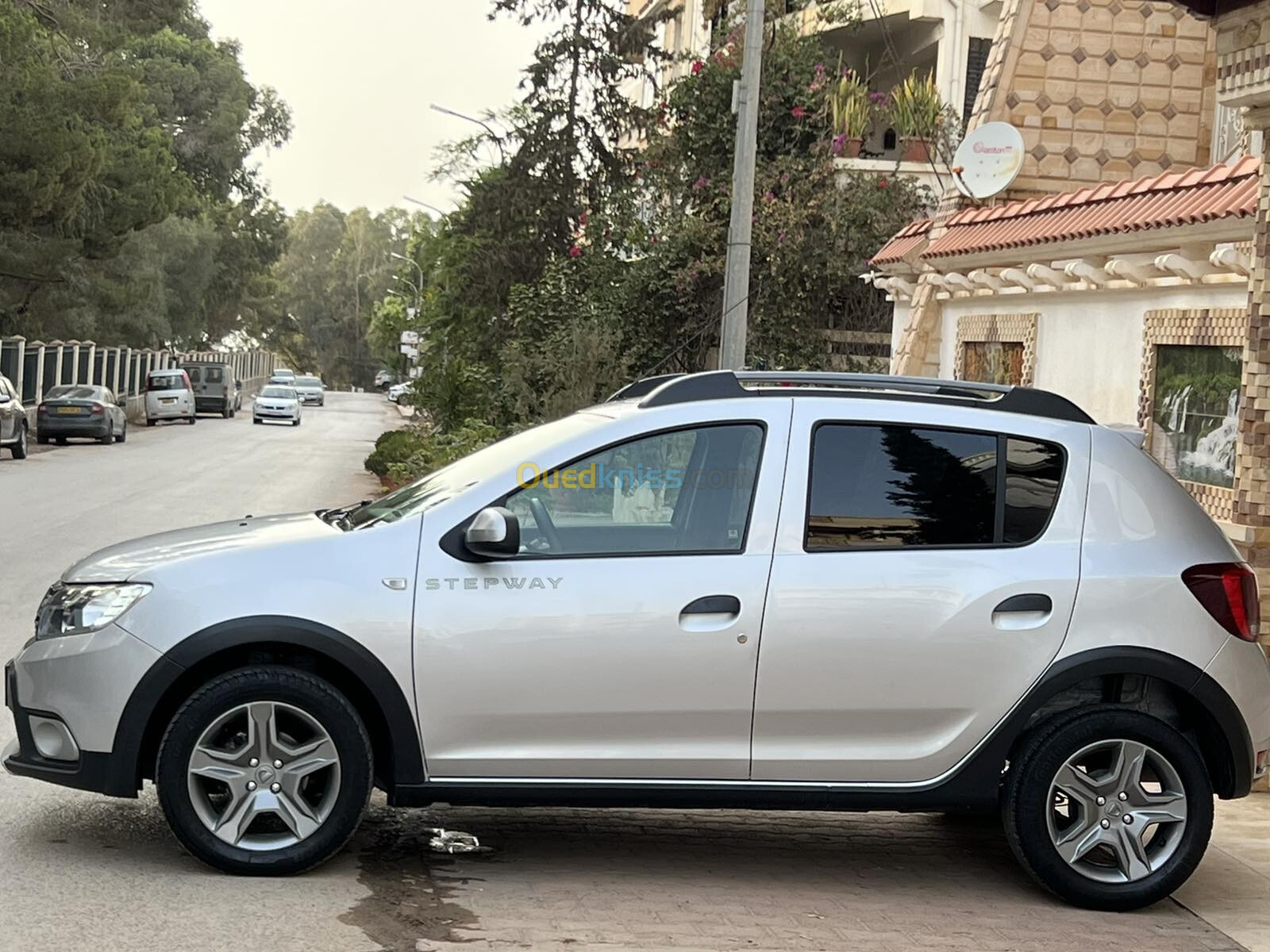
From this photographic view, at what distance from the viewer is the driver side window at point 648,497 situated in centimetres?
584

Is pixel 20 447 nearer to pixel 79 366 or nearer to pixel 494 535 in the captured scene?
pixel 79 366

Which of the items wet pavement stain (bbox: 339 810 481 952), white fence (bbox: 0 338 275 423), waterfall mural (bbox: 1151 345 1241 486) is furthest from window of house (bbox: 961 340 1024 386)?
white fence (bbox: 0 338 275 423)

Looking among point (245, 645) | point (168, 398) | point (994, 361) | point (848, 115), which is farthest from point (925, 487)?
point (168, 398)

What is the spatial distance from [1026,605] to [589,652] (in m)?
1.52

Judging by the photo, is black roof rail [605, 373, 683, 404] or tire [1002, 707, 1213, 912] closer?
tire [1002, 707, 1213, 912]

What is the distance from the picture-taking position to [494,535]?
5.62 metres

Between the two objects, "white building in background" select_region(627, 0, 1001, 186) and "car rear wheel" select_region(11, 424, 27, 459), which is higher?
"white building in background" select_region(627, 0, 1001, 186)

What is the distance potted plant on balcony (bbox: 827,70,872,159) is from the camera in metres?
26.7

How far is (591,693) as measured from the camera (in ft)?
18.7

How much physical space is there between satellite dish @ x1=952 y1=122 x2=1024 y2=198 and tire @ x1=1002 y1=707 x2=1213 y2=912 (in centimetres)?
1202

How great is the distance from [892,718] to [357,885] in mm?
1897

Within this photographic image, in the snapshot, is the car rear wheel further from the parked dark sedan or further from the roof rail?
the roof rail

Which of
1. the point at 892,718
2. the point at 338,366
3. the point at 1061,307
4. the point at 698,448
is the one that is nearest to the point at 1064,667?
the point at 892,718

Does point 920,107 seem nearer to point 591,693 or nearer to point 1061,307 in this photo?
point 1061,307
